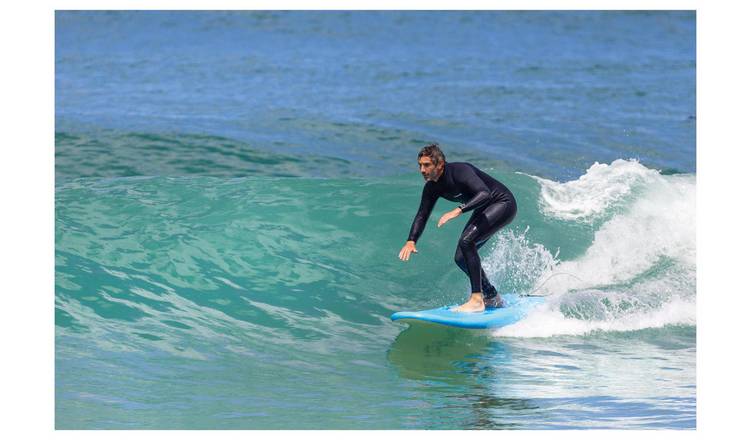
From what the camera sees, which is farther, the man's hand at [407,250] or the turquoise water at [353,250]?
the man's hand at [407,250]

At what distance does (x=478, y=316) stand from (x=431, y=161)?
67.4 inches

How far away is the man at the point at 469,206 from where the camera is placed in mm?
8922

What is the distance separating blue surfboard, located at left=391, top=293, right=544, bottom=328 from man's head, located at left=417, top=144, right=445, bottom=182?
1.39 meters

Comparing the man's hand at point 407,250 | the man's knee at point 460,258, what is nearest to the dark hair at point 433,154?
the man's hand at point 407,250

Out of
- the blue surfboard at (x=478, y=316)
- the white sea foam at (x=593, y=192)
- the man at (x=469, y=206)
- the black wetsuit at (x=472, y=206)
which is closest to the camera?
the man at (x=469, y=206)

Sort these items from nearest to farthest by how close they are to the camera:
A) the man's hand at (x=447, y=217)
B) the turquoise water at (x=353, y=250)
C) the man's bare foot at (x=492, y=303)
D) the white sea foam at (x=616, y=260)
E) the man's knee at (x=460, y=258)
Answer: the turquoise water at (x=353, y=250), the man's hand at (x=447, y=217), the man's knee at (x=460, y=258), the man's bare foot at (x=492, y=303), the white sea foam at (x=616, y=260)

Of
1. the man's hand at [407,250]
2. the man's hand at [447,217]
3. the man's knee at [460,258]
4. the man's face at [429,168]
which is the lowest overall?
the man's knee at [460,258]

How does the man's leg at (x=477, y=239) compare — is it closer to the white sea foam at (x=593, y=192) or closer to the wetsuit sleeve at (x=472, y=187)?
the wetsuit sleeve at (x=472, y=187)

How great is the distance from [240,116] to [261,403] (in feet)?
45.0

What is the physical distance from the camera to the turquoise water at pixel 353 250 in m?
7.88

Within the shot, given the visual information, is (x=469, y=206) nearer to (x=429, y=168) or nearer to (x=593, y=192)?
A: (x=429, y=168)

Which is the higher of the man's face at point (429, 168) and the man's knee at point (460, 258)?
the man's face at point (429, 168)
